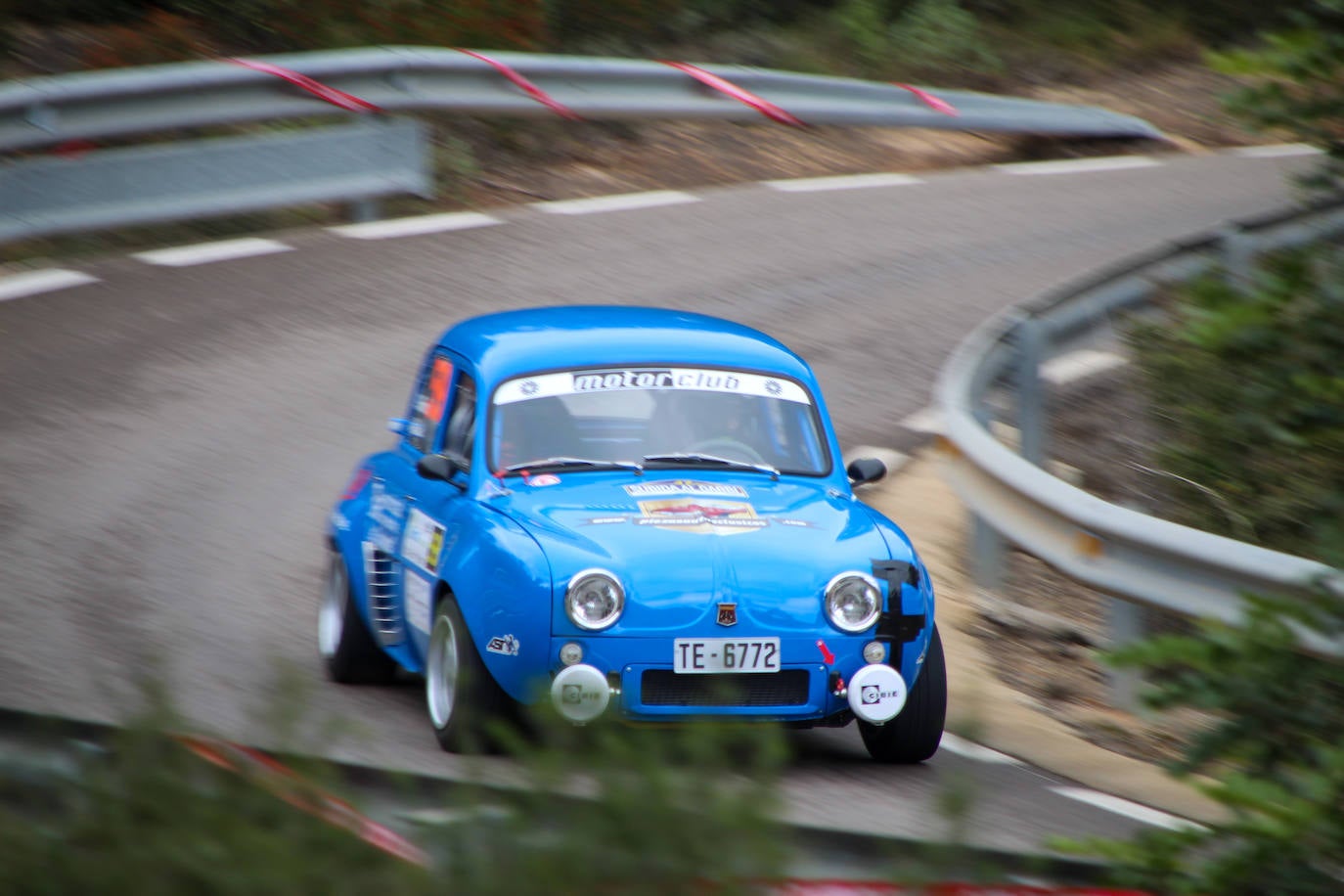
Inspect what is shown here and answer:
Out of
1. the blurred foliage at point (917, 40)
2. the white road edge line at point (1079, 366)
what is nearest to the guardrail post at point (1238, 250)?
the white road edge line at point (1079, 366)

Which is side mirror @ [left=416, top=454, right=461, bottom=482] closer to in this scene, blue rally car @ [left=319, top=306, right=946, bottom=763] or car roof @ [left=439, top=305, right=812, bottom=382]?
blue rally car @ [left=319, top=306, right=946, bottom=763]

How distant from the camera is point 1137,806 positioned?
717 centimetres

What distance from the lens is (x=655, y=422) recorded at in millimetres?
8180

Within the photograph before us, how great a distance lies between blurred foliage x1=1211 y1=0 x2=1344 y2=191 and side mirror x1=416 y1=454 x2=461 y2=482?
3.35 m

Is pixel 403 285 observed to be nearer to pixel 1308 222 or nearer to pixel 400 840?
pixel 1308 222

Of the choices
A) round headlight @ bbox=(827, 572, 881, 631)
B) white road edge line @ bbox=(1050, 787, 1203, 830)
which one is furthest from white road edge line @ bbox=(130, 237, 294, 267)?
white road edge line @ bbox=(1050, 787, 1203, 830)

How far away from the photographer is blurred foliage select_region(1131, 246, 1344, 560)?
652cm

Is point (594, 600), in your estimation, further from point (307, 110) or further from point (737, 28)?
point (737, 28)

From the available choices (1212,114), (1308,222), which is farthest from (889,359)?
(1212,114)

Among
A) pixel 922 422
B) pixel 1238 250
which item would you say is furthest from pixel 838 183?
pixel 1238 250

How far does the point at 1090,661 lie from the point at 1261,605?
4786mm

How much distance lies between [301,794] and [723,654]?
12.3ft

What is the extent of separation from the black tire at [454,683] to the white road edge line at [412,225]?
9.09 m

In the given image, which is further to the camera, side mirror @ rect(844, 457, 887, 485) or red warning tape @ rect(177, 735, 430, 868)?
side mirror @ rect(844, 457, 887, 485)
